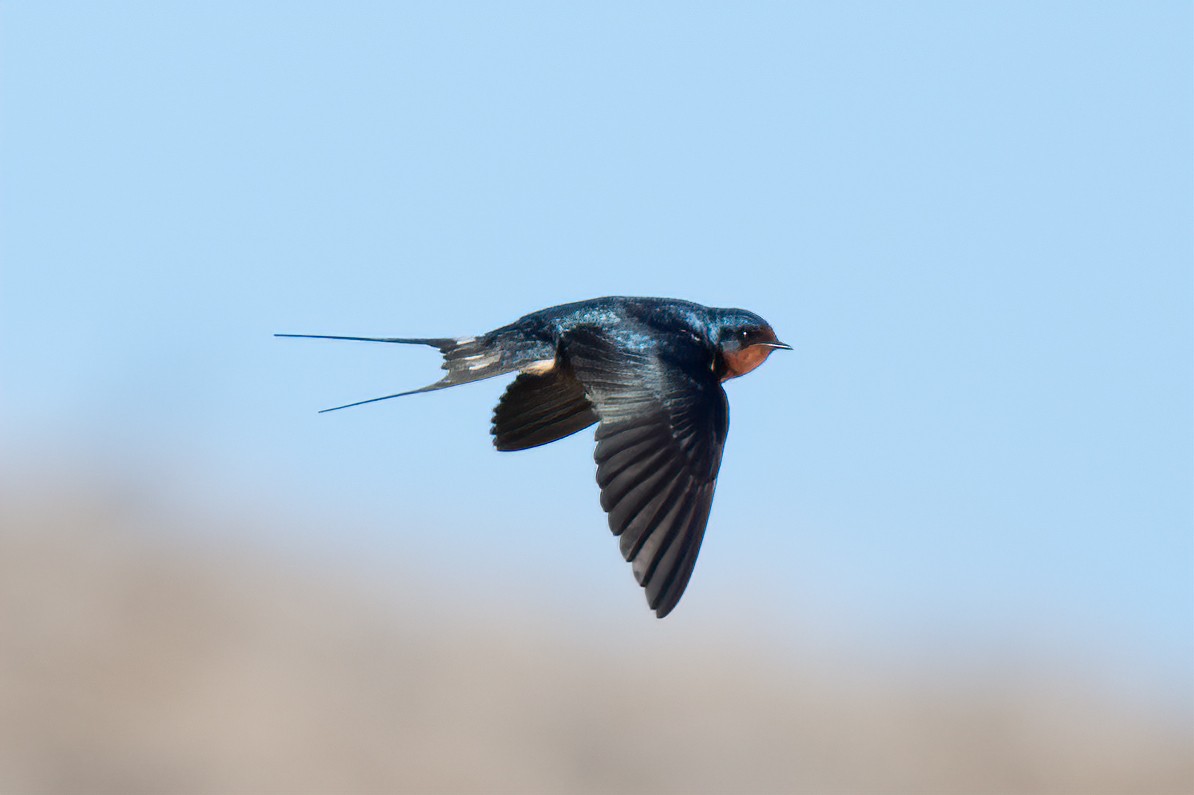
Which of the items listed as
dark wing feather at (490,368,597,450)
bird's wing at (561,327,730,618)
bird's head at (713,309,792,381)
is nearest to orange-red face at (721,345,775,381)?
bird's head at (713,309,792,381)

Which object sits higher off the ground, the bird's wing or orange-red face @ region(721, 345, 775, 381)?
orange-red face @ region(721, 345, 775, 381)

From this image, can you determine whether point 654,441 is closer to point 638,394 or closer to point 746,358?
point 638,394

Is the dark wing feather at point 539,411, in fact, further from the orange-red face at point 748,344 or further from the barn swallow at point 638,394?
the orange-red face at point 748,344

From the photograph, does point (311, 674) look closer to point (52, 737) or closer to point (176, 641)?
point (176, 641)

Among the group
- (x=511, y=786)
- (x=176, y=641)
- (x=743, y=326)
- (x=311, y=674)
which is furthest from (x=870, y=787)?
(x=743, y=326)

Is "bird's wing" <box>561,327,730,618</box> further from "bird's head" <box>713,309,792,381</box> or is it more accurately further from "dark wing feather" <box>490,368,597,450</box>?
"dark wing feather" <box>490,368,597,450</box>

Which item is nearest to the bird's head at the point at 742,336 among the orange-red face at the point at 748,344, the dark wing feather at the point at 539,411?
the orange-red face at the point at 748,344
